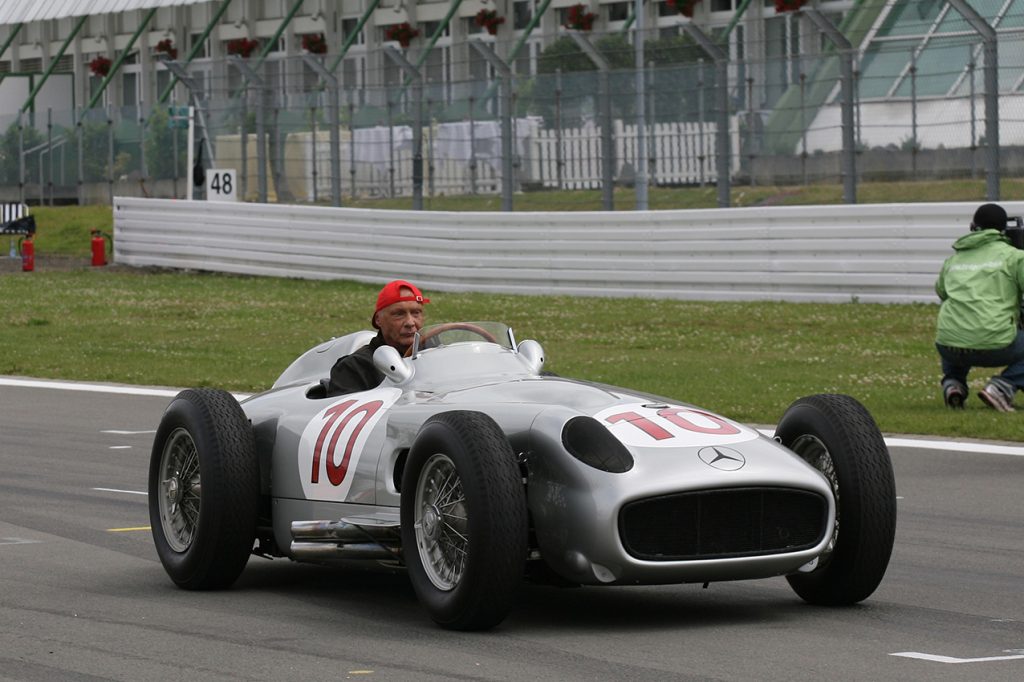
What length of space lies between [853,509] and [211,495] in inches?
95.5

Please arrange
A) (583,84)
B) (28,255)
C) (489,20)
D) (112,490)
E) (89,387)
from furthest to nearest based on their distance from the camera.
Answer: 1. (489,20)
2. (28,255)
3. (583,84)
4. (89,387)
5. (112,490)

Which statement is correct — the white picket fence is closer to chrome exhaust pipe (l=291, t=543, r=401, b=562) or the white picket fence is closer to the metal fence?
the metal fence

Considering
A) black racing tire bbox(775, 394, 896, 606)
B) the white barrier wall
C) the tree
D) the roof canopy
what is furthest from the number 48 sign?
black racing tire bbox(775, 394, 896, 606)

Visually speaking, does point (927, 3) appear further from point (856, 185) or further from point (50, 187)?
point (50, 187)

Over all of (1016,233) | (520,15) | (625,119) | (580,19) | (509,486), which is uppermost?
(520,15)

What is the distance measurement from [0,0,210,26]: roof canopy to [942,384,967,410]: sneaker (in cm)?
4020

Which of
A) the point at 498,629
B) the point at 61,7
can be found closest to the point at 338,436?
the point at 498,629

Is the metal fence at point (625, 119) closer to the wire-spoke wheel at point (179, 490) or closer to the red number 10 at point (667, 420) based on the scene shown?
the wire-spoke wheel at point (179, 490)

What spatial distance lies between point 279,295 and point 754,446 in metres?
19.9

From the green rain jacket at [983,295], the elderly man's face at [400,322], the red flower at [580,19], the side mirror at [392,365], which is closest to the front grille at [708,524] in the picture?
the side mirror at [392,365]

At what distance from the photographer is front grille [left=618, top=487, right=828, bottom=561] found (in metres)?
6.27

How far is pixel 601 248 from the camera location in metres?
24.1

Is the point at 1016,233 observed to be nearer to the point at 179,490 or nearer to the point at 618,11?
the point at 179,490

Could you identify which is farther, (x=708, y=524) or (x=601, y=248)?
(x=601, y=248)
